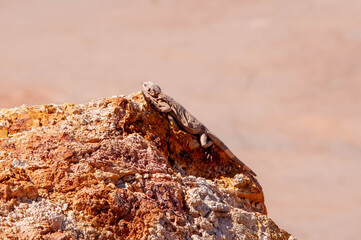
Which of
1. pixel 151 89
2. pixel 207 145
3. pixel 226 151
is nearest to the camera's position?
pixel 207 145

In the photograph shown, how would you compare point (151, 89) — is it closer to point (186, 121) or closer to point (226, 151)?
point (186, 121)

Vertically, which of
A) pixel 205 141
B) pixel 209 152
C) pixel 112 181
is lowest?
pixel 112 181

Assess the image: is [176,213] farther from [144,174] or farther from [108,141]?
[108,141]

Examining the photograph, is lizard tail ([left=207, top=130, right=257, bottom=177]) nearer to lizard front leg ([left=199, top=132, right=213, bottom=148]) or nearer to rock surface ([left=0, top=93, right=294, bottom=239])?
lizard front leg ([left=199, top=132, right=213, bottom=148])

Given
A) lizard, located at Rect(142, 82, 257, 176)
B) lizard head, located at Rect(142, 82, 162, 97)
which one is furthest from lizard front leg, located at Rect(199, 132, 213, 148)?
lizard head, located at Rect(142, 82, 162, 97)

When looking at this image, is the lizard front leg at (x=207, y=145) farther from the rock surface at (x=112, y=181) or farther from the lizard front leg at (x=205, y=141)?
the rock surface at (x=112, y=181)

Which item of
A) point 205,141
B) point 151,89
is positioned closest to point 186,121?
point 205,141
